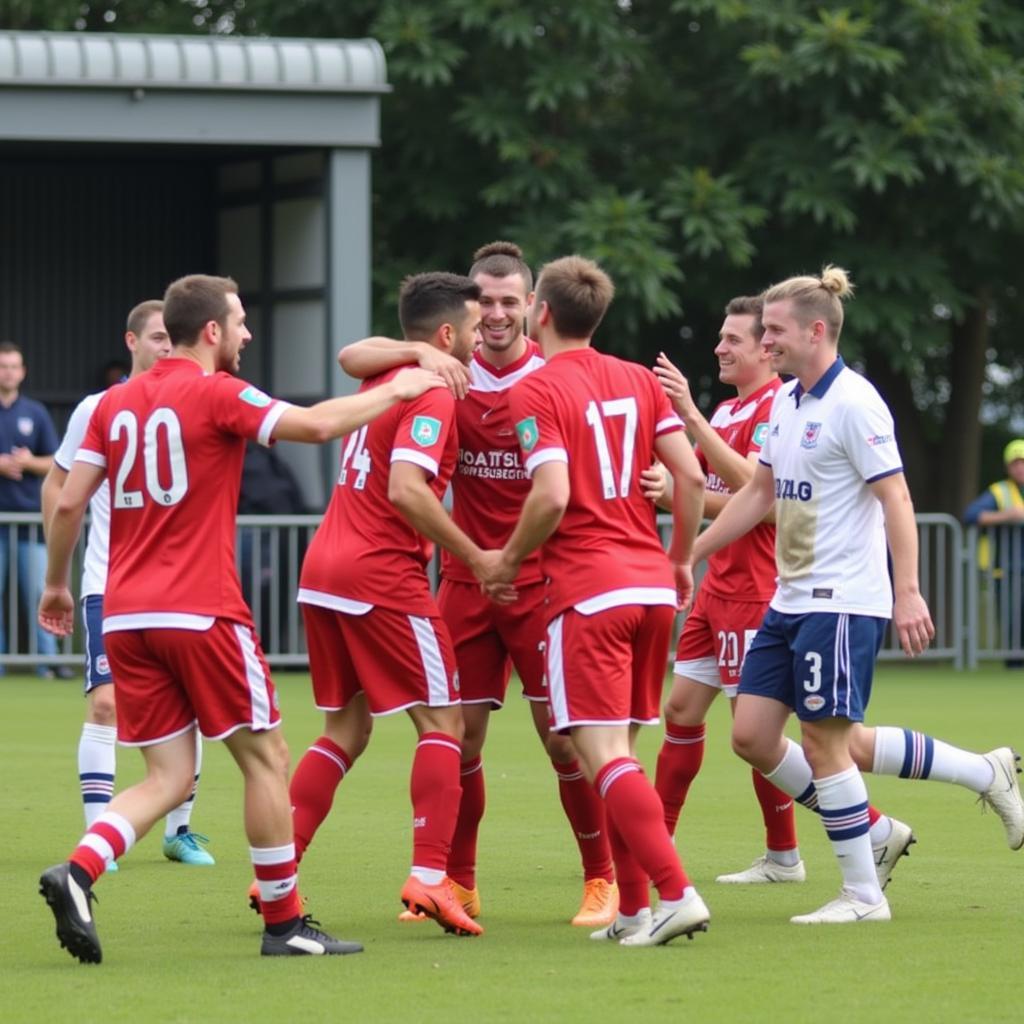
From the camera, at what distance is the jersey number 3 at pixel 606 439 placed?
259 inches

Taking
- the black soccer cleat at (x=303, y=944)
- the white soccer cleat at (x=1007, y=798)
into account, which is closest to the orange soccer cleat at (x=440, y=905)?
the black soccer cleat at (x=303, y=944)

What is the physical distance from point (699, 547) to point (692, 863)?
1.44 metres

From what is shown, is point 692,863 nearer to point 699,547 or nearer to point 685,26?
point 699,547

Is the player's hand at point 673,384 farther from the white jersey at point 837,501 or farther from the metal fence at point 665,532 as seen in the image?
the metal fence at point 665,532

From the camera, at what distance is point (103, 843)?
20.2 ft

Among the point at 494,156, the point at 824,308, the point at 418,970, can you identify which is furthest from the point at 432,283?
the point at 494,156

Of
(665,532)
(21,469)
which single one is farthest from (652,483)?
(665,532)

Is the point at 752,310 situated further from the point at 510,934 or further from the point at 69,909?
the point at 69,909

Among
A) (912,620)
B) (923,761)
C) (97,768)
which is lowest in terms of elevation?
(97,768)

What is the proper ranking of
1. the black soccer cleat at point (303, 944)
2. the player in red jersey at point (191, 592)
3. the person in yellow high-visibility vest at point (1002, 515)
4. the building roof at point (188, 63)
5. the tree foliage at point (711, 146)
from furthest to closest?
the tree foliage at point (711, 146) → the person in yellow high-visibility vest at point (1002, 515) → the building roof at point (188, 63) → the black soccer cleat at point (303, 944) → the player in red jersey at point (191, 592)

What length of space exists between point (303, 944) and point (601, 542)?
57.5 inches

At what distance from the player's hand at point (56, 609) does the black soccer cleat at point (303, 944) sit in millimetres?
1371

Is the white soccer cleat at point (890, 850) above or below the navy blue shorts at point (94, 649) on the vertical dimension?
below

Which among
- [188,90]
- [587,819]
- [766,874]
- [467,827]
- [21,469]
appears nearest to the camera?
[467,827]
